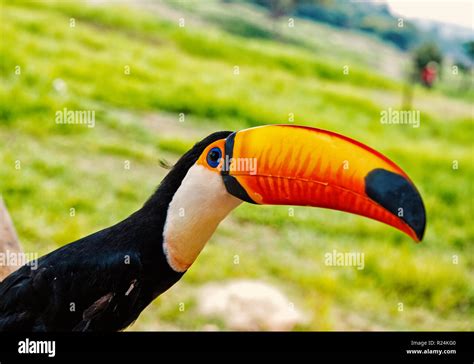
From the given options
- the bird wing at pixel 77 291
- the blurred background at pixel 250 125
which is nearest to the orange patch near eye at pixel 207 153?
the bird wing at pixel 77 291

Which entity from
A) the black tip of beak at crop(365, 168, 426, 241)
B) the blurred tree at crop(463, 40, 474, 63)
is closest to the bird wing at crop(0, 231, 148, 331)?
the black tip of beak at crop(365, 168, 426, 241)

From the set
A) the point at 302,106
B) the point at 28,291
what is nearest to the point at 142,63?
Answer: the point at 302,106

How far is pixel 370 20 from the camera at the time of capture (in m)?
4.06

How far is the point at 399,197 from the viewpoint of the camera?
161cm

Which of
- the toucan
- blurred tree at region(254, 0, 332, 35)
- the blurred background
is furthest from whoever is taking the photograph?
blurred tree at region(254, 0, 332, 35)

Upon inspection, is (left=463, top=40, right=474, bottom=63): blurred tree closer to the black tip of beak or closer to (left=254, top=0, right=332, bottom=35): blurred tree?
(left=254, top=0, right=332, bottom=35): blurred tree

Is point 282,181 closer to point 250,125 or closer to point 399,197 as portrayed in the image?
point 399,197

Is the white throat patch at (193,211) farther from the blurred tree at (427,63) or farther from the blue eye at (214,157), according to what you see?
the blurred tree at (427,63)

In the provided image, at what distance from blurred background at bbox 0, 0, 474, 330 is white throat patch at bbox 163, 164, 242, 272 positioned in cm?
110

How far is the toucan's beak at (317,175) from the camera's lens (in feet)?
5.30

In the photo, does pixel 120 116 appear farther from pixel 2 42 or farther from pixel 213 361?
pixel 213 361

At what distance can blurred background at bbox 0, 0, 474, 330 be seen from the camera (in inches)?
126

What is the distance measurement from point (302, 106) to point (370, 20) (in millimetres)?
627

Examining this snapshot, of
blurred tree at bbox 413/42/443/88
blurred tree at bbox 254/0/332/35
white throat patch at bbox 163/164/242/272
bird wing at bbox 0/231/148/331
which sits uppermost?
blurred tree at bbox 254/0/332/35
